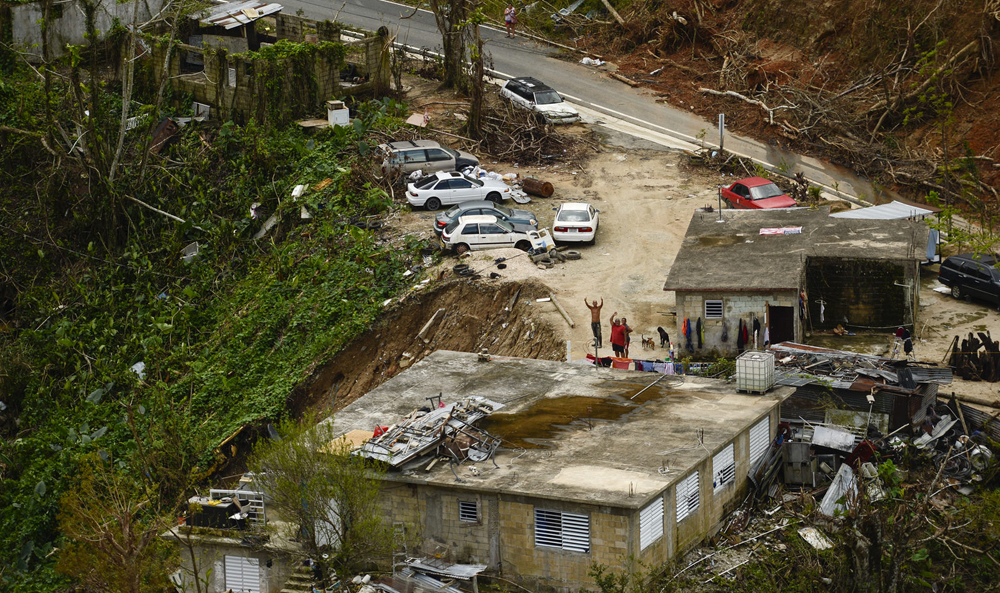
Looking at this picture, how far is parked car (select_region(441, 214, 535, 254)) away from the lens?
109 ft

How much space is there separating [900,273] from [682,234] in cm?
853

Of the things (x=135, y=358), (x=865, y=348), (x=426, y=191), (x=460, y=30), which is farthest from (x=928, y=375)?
(x=460, y=30)

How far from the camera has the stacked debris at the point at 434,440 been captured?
19.3 m

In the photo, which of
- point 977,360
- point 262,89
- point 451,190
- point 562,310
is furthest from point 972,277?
point 262,89

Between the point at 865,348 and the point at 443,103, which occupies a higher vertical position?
the point at 443,103

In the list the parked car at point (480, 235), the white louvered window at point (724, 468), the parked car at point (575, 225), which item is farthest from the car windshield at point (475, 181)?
the white louvered window at point (724, 468)

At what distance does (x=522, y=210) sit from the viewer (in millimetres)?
35062

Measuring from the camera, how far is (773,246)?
95.5 feet

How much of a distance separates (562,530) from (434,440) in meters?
3.07

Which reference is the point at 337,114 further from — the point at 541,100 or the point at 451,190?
the point at 541,100

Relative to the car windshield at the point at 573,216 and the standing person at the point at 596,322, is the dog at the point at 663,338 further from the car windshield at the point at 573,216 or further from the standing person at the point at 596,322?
the car windshield at the point at 573,216

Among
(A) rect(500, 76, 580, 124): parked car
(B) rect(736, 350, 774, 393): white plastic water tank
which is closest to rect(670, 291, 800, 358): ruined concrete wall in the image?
(B) rect(736, 350, 774, 393): white plastic water tank

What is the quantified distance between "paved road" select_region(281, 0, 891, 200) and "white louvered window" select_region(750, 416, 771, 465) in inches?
704

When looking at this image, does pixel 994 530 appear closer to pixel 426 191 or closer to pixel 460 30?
pixel 426 191
